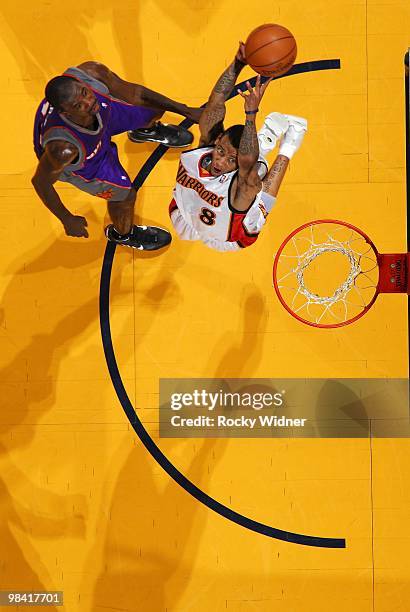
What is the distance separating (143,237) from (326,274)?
5.04 feet

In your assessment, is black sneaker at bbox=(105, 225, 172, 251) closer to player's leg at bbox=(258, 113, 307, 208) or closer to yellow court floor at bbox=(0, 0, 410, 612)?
yellow court floor at bbox=(0, 0, 410, 612)

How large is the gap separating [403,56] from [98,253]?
3.00 m

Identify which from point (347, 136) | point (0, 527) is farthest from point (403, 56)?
point (0, 527)

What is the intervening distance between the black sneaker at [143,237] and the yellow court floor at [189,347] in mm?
106

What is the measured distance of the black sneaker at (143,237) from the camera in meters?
5.53

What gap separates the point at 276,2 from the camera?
562cm

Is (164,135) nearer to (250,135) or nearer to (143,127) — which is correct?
(143,127)

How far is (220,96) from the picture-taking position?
4645 millimetres

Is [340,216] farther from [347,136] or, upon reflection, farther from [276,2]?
[276,2]

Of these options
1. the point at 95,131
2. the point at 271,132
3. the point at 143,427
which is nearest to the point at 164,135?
the point at 271,132

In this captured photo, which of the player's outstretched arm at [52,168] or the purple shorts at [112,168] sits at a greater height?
the purple shorts at [112,168]

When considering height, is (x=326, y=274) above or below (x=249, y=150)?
below

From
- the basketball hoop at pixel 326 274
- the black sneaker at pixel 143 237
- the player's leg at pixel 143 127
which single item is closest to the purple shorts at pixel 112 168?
the player's leg at pixel 143 127

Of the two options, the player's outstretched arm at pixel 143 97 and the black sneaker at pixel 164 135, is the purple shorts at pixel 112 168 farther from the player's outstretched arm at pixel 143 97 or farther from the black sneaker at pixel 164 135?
the black sneaker at pixel 164 135
